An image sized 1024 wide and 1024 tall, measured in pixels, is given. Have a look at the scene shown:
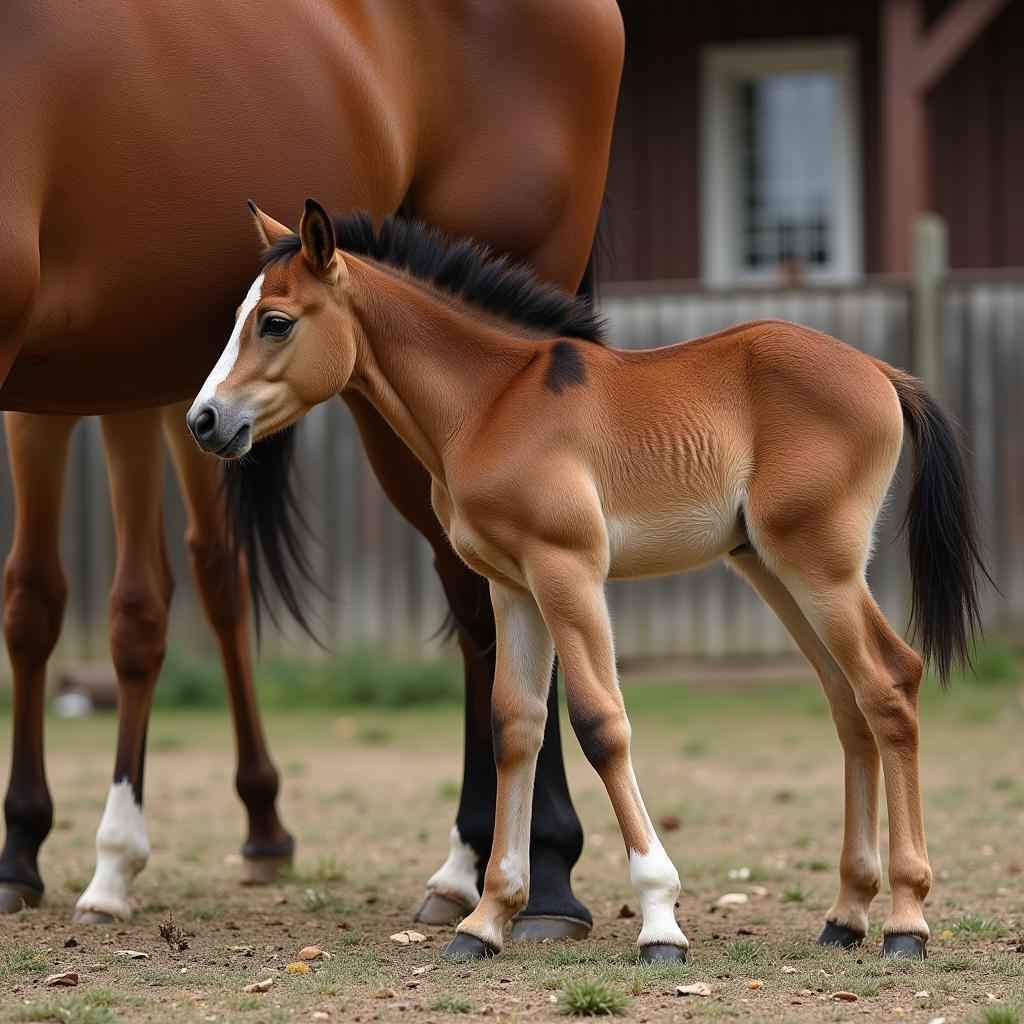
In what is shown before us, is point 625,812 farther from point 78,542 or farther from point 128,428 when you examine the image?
point 78,542

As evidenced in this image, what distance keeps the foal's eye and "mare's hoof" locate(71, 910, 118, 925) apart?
1900mm

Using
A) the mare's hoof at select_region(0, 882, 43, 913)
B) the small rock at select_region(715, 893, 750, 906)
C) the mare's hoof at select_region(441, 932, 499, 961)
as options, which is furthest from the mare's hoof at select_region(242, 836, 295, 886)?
the mare's hoof at select_region(441, 932, 499, 961)

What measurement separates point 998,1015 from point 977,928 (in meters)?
1.12

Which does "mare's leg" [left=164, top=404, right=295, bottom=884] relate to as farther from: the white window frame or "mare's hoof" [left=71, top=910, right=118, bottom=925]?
the white window frame

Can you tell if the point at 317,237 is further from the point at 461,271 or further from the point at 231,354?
the point at 461,271

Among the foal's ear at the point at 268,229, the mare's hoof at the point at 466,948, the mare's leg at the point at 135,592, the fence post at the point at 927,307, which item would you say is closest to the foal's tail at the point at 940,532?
the mare's hoof at the point at 466,948

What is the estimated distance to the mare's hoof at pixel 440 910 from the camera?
15.1 feet

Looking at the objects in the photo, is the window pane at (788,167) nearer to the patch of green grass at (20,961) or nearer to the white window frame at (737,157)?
the white window frame at (737,157)

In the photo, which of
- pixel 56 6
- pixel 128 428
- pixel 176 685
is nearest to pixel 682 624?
pixel 176 685

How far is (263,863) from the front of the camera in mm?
5520

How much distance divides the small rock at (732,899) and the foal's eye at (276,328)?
7.49 feet

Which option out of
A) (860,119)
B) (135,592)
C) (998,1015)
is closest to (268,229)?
(135,592)

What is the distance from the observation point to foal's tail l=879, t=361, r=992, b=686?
4016 millimetres

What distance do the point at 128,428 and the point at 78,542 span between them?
571cm
